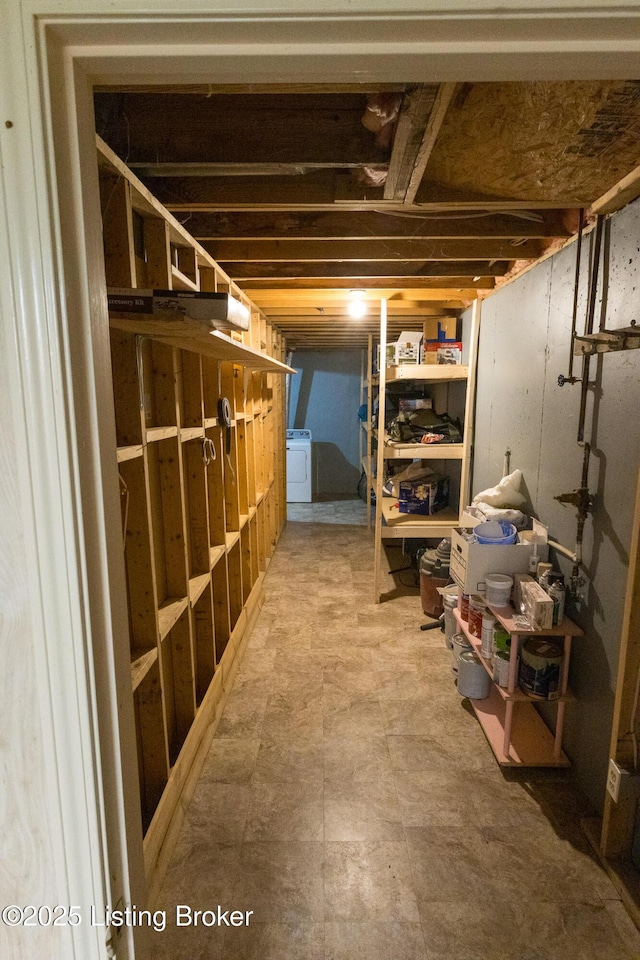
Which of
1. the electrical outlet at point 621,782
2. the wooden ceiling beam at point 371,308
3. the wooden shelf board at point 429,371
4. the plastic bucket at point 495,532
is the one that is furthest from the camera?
the wooden ceiling beam at point 371,308

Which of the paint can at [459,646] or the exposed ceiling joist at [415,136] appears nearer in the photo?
the exposed ceiling joist at [415,136]

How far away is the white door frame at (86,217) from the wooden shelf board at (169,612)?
3.11 feet

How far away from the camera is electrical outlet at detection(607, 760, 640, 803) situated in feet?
4.91

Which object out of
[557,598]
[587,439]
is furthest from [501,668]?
[587,439]

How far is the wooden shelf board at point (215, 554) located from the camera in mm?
2243

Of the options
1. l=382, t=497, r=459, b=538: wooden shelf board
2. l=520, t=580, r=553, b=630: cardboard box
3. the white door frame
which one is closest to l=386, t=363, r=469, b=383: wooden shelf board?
l=382, t=497, r=459, b=538: wooden shelf board

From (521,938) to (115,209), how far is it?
2413 mm

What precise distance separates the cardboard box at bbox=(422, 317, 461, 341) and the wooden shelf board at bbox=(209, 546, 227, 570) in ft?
7.95

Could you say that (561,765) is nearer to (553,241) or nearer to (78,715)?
(78,715)

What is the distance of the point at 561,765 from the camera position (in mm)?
1945

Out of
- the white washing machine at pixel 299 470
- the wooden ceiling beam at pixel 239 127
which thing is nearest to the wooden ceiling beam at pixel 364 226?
the wooden ceiling beam at pixel 239 127

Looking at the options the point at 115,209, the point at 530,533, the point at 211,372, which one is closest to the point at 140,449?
the point at 115,209

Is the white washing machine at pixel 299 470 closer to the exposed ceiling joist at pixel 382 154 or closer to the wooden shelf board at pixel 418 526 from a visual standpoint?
the wooden shelf board at pixel 418 526

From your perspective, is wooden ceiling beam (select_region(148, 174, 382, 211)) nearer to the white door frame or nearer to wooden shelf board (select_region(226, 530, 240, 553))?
the white door frame
